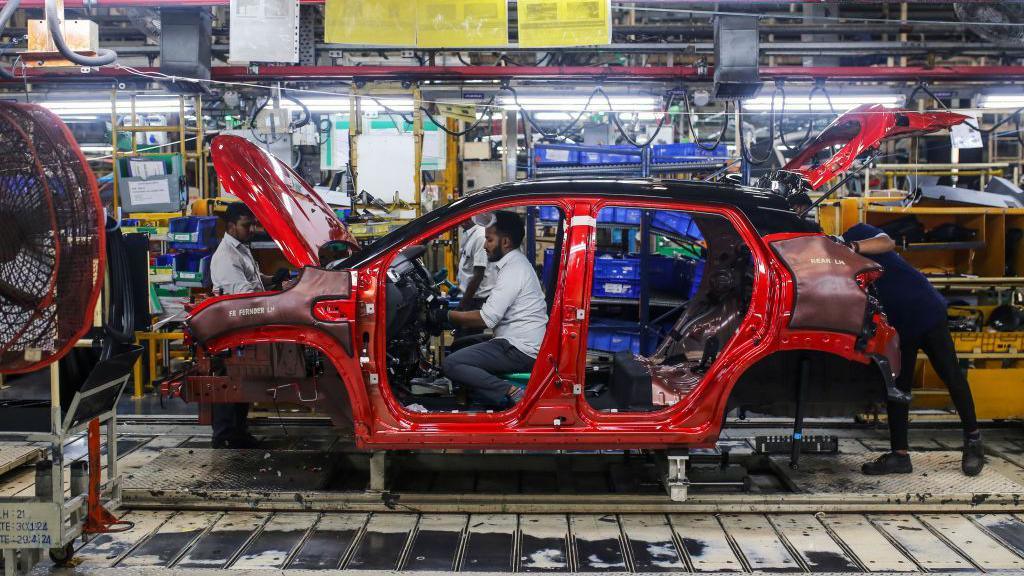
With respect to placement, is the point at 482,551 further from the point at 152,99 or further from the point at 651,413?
the point at 152,99

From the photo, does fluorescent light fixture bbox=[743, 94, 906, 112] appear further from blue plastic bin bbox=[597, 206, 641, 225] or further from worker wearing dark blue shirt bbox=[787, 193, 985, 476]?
worker wearing dark blue shirt bbox=[787, 193, 985, 476]

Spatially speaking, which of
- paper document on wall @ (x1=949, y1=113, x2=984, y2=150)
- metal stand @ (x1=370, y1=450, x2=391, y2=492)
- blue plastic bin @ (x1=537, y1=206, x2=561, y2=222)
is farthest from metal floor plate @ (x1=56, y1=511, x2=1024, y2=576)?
blue plastic bin @ (x1=537, y1=206, x2=561, y2=222)

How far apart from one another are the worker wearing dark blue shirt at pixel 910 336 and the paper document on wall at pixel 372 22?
3.21 meters

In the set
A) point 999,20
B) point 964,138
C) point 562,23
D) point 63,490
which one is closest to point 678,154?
point 964,138

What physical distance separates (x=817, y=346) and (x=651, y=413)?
90 cm

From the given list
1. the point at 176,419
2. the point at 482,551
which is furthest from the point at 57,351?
the point at 176,419

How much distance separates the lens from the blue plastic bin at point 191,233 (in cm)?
740

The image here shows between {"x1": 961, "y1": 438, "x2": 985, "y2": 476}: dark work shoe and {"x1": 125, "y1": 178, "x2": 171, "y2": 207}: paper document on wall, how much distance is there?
687 cm

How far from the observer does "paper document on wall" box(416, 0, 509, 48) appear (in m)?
5.83

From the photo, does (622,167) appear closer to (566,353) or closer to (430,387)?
(430,387)

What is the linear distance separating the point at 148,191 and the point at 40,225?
4.75 metres

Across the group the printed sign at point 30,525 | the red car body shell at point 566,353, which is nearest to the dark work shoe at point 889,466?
the red car body shell at point 566,353

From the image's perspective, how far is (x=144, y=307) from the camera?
407 centimetres

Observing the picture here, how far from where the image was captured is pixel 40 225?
355 centimetres
